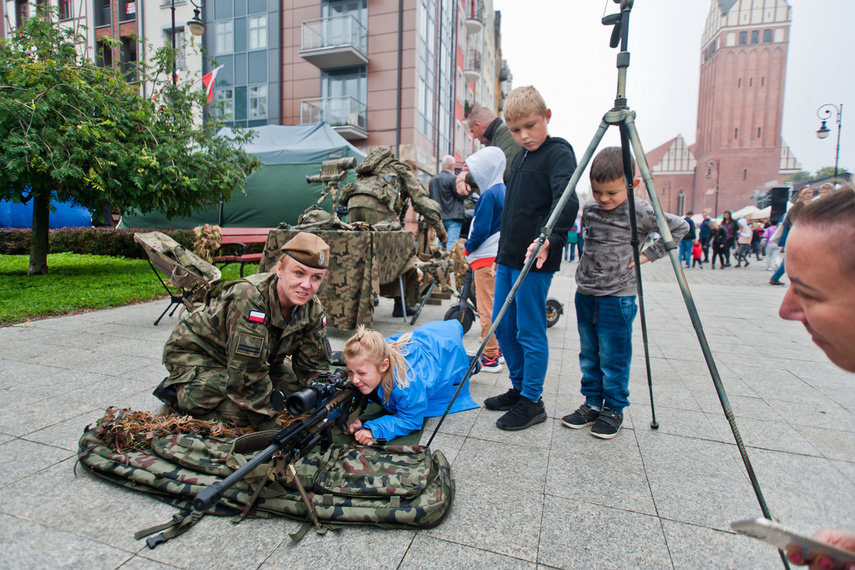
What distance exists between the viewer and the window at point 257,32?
1992 centimetres

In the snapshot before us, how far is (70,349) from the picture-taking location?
4.33 metres

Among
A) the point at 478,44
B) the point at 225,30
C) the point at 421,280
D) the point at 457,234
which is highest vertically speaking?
the point at 478,44

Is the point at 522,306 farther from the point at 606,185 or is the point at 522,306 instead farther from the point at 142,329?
the point at 142,329

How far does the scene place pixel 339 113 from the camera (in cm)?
1941

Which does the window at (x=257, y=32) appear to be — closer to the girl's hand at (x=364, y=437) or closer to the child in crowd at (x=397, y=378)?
the child in crowd at (x=397, y=378)

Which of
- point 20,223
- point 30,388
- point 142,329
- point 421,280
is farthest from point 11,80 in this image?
point 20,223

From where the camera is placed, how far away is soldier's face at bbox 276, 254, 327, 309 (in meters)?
2.49

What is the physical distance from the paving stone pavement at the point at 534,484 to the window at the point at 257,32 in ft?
64.5

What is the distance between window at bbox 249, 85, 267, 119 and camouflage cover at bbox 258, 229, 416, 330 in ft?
58.0

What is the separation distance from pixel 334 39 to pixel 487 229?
18.3m

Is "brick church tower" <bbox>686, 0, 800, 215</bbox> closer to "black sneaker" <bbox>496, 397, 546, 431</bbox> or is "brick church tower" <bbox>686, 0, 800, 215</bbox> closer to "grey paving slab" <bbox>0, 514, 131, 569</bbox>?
"black sneaker" <bbox>496, 397, 546, 431</bbox>

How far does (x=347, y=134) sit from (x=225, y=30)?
7.21m

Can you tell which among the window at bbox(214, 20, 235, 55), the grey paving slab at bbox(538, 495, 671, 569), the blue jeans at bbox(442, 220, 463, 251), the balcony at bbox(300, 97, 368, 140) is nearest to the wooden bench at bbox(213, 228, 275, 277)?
the blue jeans at bbox(442, 220, 463, 251)

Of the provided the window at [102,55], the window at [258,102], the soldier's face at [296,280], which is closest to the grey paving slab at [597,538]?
the soldier's face at [296,280]
